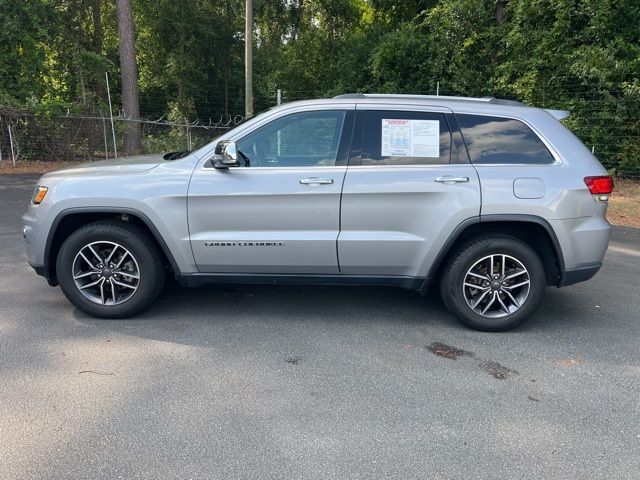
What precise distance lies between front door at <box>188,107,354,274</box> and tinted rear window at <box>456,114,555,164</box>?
39.0 inches

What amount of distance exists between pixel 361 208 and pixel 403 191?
14.1 inches

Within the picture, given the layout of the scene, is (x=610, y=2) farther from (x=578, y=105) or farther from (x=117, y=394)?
(x=117, y=394)

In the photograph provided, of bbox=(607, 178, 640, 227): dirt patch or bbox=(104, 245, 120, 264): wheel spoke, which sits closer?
bbox=(104, 245, 120, 264): wheel spoke

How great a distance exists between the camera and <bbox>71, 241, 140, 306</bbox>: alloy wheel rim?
14.1 feet

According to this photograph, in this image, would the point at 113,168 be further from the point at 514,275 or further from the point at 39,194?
the point at 514,275

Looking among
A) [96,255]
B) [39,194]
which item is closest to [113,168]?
[39,194]

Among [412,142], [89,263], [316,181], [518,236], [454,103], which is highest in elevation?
[454,103]

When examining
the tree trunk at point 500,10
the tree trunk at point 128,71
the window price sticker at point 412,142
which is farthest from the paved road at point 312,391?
the tree trunk at point 500,10

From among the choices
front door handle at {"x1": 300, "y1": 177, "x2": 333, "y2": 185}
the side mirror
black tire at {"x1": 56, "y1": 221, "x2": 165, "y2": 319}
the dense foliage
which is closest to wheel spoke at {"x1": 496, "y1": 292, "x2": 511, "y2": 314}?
front door handle at {"x1": 300, "y1": 177, "x2": 333, "y2": 185}

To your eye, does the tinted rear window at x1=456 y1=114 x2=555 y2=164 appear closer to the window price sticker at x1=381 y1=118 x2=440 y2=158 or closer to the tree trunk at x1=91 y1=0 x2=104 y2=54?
the window price sticker at x1=381 y1=118 x2=440 y2=158

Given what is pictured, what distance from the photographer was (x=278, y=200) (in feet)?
13.6

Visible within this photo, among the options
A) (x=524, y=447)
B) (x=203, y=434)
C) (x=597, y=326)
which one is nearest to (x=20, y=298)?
(x=203, y=434)

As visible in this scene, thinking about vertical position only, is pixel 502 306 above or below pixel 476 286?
below

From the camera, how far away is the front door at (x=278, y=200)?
4.13 meters
